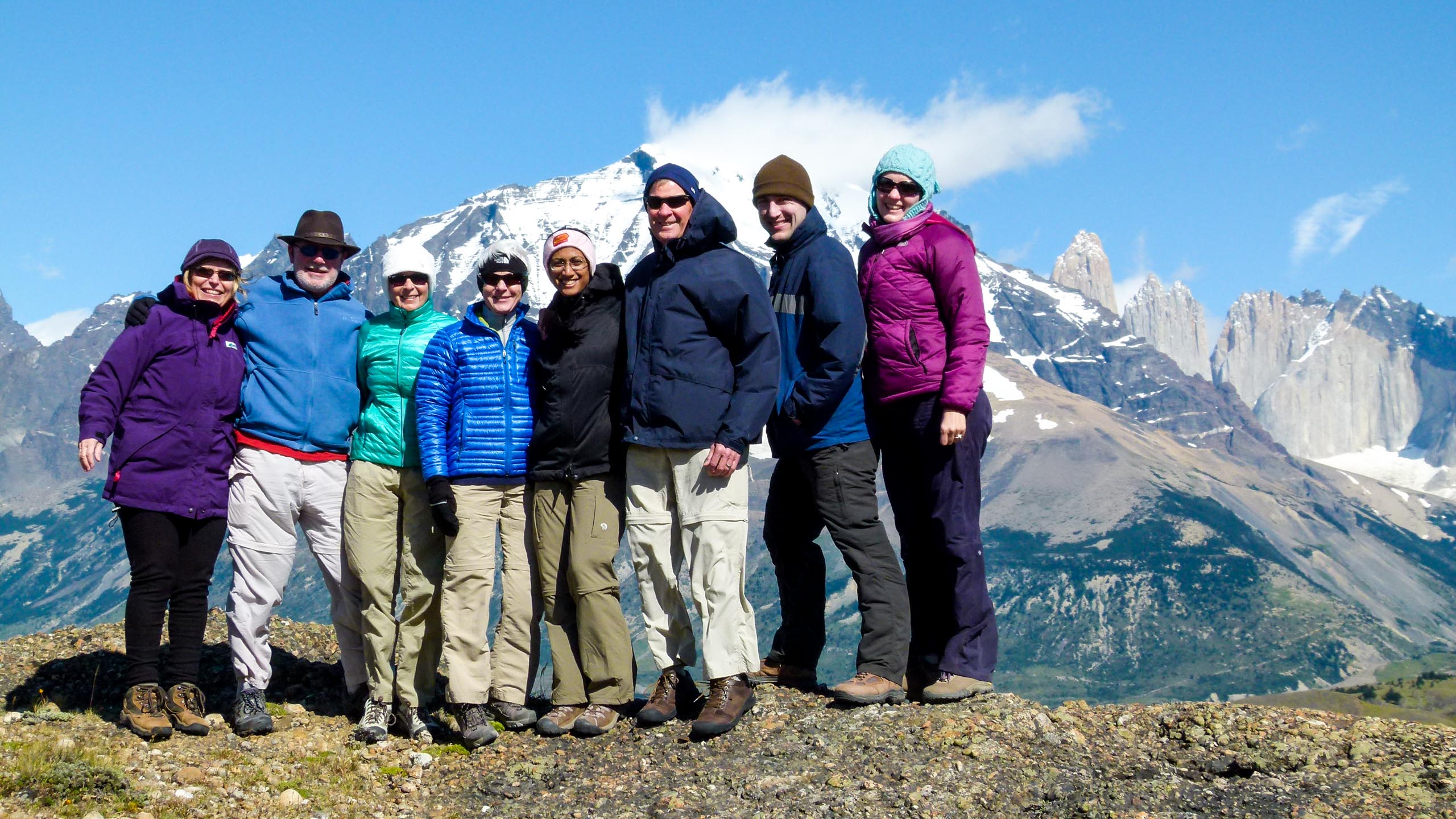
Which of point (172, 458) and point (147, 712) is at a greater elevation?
point (172, 458)

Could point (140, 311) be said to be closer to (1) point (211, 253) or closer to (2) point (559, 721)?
(1) point (211, 253)

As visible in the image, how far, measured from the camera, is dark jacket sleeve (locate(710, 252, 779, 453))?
8.38 meters

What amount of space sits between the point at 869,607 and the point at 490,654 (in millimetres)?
3265

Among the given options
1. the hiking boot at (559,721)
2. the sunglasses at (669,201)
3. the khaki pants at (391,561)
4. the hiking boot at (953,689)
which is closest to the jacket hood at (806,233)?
the sunglasses at (669,201)

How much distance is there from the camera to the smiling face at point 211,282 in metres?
8.96

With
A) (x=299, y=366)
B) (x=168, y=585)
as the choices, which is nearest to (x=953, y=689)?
(x=299, y=366)

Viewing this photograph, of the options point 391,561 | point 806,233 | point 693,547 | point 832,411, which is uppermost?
point 806,233

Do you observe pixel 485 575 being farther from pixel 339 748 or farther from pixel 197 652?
pixel 197 652

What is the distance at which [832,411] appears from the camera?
8.81 meters

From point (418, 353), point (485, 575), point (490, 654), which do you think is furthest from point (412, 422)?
point (490, 654)

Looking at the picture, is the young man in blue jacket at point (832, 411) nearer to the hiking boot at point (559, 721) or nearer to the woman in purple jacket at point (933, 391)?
the woman in purple jacket at point (933, 391)

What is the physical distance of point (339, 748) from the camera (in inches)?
349

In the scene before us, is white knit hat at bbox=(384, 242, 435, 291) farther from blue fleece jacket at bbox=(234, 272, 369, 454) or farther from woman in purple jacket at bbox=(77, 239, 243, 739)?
woman in purple jacket at bbox=(77, 239, 243, 739)

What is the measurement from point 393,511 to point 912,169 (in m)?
5.36
